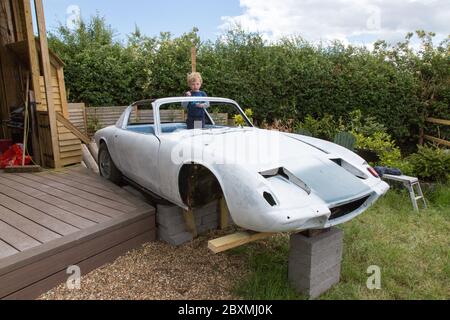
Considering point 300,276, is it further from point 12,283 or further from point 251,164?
point 12,283

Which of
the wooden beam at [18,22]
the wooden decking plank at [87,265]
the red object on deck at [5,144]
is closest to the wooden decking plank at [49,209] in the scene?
the wooden decking plank at [87,265]

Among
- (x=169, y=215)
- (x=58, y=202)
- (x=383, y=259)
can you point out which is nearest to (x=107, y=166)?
(x=58, y=202)

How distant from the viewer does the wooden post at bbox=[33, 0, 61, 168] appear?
4352mm

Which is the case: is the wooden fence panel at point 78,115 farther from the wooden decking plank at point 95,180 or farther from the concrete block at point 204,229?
the concrete block at point 204,229

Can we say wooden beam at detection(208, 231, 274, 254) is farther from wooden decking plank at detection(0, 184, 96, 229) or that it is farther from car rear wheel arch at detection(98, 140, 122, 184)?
car rear wheel arch at detection(98, 140, 122, 184)

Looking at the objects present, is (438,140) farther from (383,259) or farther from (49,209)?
(49,209)

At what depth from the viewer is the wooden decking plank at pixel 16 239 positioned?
2.29 m

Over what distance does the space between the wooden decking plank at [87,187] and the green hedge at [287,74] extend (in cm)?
365

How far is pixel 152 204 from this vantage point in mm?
3268

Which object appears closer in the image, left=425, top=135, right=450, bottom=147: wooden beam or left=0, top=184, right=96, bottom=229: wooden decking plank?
left=0, top=184, right=96, bottom=229: wooden decking plank

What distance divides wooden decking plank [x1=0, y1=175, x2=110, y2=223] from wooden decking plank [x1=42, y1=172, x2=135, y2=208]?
0.37 metres

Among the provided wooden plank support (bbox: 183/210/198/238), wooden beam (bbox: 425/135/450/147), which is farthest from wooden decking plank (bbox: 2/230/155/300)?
wooden beam (bbox: 425/135/450/147)

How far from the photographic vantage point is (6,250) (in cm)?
222

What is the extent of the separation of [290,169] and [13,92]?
554 cm
